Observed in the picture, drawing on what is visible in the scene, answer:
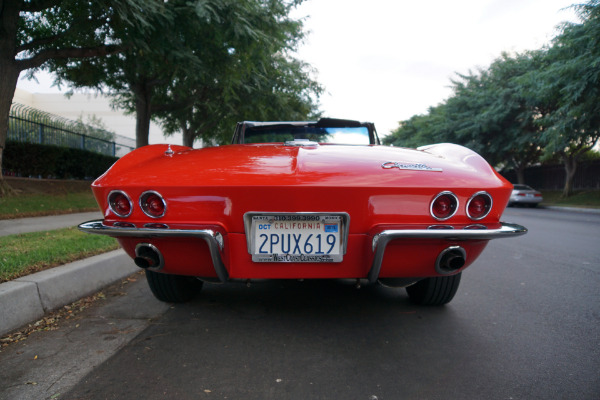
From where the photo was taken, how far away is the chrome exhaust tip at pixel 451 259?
2111 millimetres

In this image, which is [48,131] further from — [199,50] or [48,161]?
[199,50]

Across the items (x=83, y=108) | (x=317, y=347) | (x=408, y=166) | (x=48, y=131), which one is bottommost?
(x=317, y=347)

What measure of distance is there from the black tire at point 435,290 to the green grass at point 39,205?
650 centimetres

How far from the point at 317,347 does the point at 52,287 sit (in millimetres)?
1840

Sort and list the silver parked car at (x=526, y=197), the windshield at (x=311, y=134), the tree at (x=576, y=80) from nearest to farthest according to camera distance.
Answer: the windshield at (x=311, y=134)
the tree at (x=576, y=80)
the silver parked car at (x=526, y=197)

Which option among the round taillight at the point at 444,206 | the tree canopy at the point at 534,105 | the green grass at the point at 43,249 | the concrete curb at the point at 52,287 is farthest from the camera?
the tree canopy at the point at 534,105

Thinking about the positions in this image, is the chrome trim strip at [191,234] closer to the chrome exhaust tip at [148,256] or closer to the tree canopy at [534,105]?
the chrome exhaust tip at [148,256]

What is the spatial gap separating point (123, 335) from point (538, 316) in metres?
2.66

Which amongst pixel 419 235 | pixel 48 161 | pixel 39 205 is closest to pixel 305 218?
pixel 419 235

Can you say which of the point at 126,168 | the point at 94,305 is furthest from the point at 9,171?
the point at 126,168

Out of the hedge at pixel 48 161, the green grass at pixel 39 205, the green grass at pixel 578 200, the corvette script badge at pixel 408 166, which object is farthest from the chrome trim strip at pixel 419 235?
the green grass at pixel 578 200

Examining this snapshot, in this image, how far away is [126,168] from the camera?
7.74 feet

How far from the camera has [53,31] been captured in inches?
348

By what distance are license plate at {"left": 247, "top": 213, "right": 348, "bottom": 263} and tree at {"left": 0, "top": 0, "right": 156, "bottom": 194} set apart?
15.9ft
